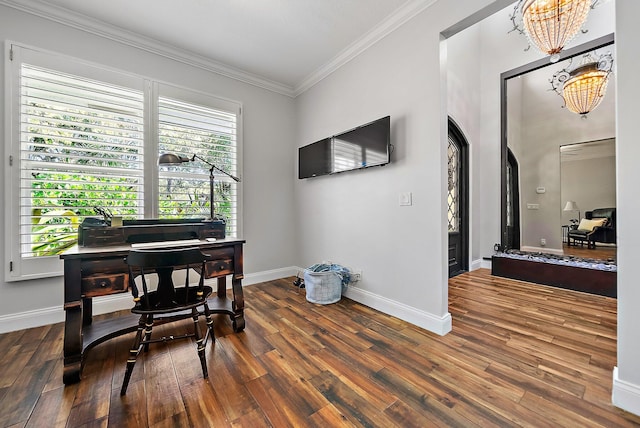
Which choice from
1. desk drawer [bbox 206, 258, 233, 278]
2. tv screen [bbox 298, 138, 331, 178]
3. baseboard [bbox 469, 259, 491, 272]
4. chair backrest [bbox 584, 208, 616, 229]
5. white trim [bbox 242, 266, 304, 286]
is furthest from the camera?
baseboard [bbox 469, 259, 491, 272]

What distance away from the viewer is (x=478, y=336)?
6.83 ft

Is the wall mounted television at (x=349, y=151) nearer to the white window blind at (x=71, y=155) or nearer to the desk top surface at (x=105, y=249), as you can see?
the desk top surface at (x=105, y=249)

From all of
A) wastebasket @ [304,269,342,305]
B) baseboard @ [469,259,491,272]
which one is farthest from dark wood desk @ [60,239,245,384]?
baseboard @ [469,259,491,272]

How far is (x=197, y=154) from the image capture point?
3070 mm

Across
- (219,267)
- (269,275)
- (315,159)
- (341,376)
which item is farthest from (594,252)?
(219,267)

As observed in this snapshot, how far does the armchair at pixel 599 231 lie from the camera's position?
371cm

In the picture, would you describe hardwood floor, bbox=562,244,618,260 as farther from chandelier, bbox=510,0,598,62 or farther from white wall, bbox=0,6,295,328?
white wall, bbox=0,6,295,328

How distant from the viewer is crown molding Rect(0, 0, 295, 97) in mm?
2256

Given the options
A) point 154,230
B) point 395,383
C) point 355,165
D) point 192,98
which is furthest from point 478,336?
point 192,98

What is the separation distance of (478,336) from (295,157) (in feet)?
10.4

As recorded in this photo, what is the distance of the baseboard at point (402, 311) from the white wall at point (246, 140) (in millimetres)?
1404

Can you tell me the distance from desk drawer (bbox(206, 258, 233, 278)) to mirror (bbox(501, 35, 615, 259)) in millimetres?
4218

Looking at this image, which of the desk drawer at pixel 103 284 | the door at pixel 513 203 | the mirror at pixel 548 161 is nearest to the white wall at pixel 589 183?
the mirror at pixel 548 161

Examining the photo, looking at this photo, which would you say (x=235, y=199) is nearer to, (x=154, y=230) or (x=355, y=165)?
(x=154, y=230)
